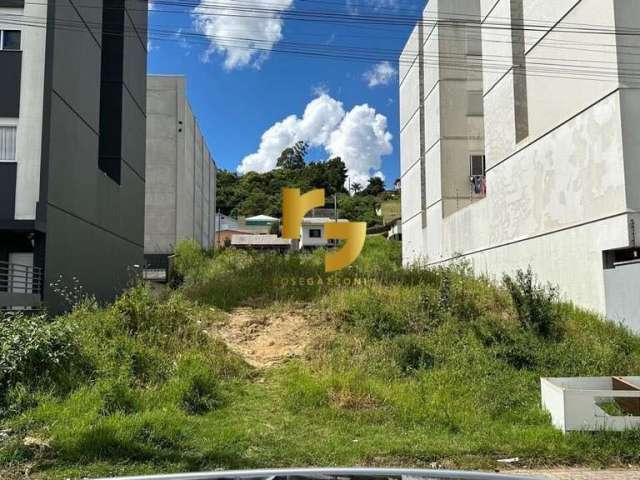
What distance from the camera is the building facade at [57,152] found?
1305cm

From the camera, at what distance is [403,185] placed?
1286 inches

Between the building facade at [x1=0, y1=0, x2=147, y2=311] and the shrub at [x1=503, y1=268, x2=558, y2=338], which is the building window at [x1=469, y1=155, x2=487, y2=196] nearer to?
the shrub at [x1=503, y1=268, x2=558, y2=338]

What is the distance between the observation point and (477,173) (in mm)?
24578

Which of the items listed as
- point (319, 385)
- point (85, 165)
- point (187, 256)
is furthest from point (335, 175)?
point (319, 385)

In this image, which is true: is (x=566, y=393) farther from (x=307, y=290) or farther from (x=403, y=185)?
(x=403, y=185)

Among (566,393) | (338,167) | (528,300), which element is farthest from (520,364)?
(338,167)

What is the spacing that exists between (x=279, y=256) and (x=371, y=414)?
1002 centimetres

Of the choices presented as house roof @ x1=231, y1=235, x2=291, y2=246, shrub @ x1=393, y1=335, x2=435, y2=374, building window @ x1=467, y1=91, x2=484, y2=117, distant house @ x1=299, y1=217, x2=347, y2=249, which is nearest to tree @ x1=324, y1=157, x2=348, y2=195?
house roof @ x1=231, y1=235, x2=291, y2=246

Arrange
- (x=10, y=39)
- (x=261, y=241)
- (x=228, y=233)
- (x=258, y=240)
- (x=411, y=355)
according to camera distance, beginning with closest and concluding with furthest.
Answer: (x=411, y=355), (x=10, y=39), (x=261, y=241), (x=258, y=240), (x=228, y=233)

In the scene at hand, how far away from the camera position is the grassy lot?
6113 mm

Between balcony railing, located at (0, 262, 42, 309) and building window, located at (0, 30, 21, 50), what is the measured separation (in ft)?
18.0

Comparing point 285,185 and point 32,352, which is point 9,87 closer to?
point 32,352

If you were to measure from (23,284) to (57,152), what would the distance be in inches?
136

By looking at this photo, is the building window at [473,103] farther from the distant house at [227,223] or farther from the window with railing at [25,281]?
the distant house at [227,223]
